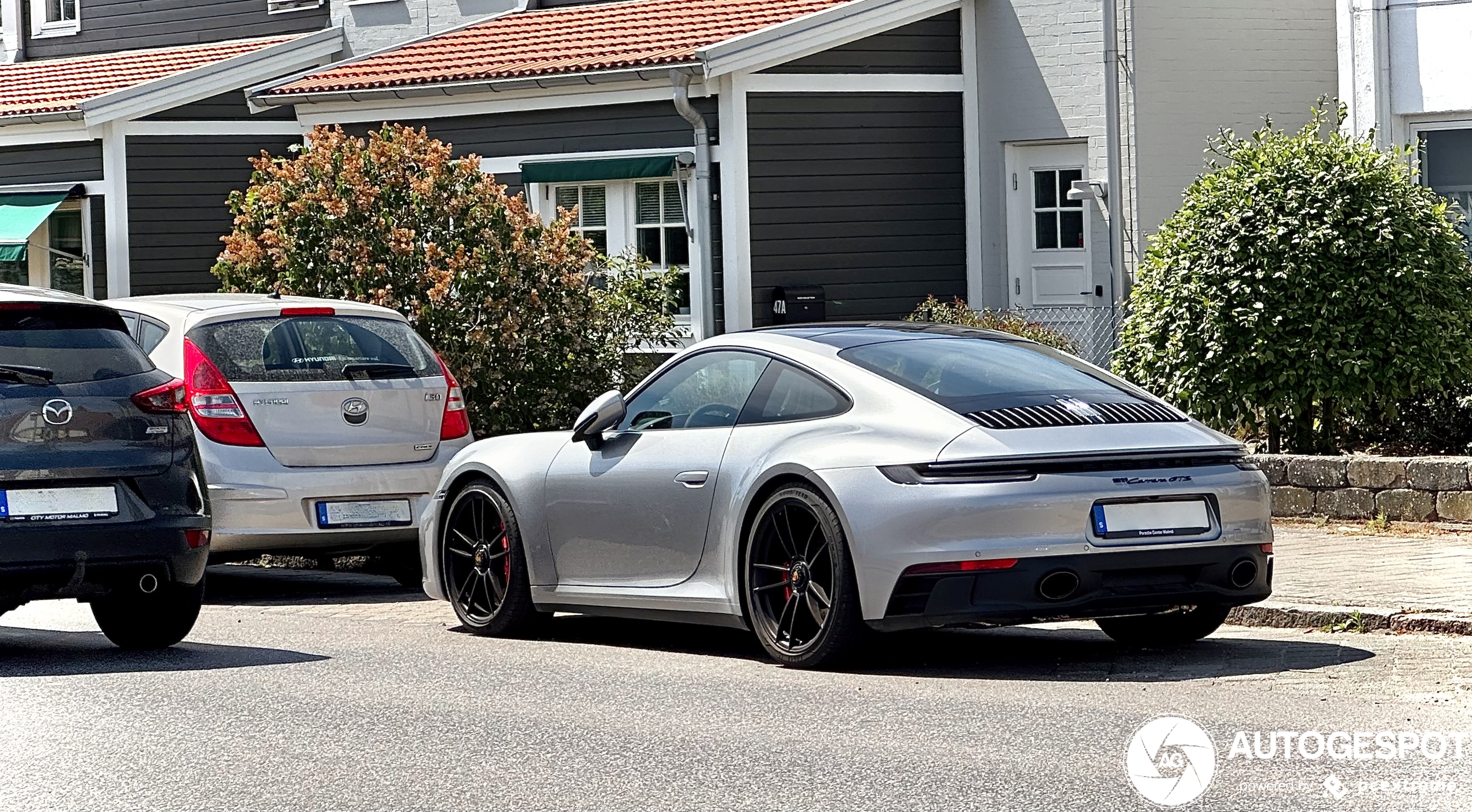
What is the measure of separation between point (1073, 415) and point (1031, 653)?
114 centimetres

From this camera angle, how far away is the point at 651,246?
20594mm

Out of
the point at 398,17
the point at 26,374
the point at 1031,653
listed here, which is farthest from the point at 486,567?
the point at 398,17

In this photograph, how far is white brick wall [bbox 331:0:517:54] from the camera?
23.8 metres

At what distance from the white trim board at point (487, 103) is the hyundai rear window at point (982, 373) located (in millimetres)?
10886

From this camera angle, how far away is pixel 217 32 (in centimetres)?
2597

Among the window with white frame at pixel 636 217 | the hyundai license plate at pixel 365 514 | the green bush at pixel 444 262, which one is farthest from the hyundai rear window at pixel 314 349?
the window with white frame at pixel 636 217

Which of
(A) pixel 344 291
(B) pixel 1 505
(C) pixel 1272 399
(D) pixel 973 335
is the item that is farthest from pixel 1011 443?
(A) pixel 344 291

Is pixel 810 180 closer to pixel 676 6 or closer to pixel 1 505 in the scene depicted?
pixel 676 6

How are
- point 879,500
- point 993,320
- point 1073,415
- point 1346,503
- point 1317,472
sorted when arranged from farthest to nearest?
point 993,320, point 1317,472, point 1346,503, point 1073,415, point 879,500

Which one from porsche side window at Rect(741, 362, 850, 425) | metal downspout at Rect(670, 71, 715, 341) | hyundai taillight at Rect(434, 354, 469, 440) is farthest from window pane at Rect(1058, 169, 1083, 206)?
porsche side window at Rect(741, 362, 850, 425)

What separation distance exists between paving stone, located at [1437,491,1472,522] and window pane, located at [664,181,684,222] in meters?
9.45

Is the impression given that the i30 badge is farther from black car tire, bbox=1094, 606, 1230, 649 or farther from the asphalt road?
black car tire, bbox=1094, 606, 1230, 649

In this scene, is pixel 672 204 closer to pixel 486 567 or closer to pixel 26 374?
pixel 486 567

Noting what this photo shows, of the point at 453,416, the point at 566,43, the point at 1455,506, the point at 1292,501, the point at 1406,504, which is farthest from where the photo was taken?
the point at 566,43
